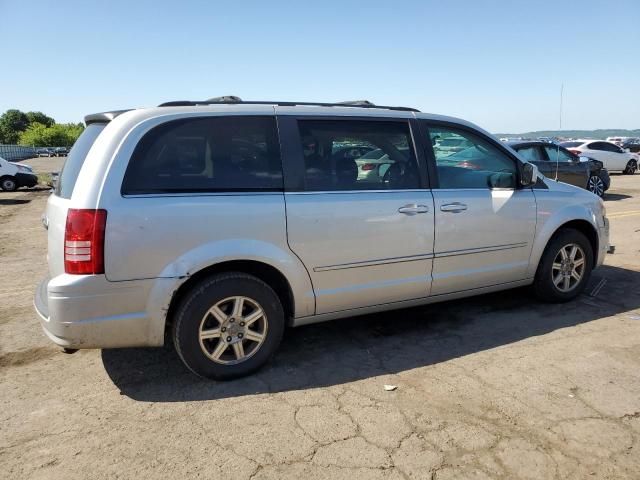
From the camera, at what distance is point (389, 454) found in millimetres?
2600

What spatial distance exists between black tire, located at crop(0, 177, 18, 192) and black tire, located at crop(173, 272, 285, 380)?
17.9m

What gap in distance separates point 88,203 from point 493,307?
12.2 ft

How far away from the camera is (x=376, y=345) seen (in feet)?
13.1

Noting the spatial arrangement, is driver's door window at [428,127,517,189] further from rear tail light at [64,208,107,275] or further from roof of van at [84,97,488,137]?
rear tail light at [64,208,107,275]

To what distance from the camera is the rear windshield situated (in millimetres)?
3265

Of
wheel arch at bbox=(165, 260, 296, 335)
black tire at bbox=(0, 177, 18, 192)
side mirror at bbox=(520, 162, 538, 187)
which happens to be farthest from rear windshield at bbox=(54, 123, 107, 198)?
black tire at bbox=(0, 177, 18, 192)

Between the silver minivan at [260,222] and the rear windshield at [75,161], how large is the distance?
2cm

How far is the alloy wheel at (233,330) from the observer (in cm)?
330

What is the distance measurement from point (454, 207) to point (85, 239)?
2.73 meters

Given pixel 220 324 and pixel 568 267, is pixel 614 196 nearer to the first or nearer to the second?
pixel 568 267

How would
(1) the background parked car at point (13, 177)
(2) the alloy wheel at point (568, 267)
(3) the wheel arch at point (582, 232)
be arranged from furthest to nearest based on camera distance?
1. (1) the background parked car at point (13, 177)
2. (2) the alloy wheel at point (568, 267)
3. (3) the wheel arch at point (582, 232)

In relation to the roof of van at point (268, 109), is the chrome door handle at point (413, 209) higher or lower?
lower

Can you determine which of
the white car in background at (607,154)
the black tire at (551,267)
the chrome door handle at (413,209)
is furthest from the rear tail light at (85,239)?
the white car in background at (607,154)

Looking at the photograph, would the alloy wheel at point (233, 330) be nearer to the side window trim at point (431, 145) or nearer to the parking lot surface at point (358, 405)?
the parking lot surface at point (358, 405)
